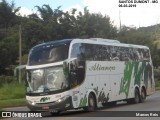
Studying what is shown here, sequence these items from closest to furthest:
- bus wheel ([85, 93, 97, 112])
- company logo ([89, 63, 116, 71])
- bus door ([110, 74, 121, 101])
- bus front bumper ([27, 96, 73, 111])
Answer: bus front bumper ([27, 96, 73, 111]) → bus wheel ([85, 93, 97, 112]) → company logo ([89, 63, 116, 71]) → bus door ([110, 74, 121, 101])

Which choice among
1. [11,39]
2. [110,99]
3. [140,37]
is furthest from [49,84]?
[140,37]

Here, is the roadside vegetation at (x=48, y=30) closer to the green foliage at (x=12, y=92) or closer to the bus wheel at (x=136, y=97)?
the green foliage at (x=12, y=92)

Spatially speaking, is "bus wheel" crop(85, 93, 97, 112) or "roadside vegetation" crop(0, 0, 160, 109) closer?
"bus wheel" crop(85, 93, 97, 112)

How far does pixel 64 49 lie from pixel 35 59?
1.64 meters

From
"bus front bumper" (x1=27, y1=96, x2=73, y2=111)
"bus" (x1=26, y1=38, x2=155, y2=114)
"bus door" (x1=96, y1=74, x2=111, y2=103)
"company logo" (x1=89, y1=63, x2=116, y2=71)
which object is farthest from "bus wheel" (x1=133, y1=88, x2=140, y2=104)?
"bus front bumper" (x1=27, y1=96, x2=73, y2=111)

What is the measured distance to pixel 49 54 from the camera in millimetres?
22625

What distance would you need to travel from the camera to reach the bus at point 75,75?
21.9 meters

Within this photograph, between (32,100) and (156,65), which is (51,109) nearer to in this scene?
(32,100)

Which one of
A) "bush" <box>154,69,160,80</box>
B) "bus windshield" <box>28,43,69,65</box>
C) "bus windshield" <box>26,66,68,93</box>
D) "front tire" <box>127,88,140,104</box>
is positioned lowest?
"bush" <box>154,69,160,80</box>

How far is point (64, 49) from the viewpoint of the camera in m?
22.5

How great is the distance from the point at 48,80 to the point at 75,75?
144cm

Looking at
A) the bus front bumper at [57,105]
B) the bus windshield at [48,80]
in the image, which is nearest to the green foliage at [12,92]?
the bus windshield at [48,80]

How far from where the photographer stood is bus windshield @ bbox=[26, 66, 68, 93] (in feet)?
71.9

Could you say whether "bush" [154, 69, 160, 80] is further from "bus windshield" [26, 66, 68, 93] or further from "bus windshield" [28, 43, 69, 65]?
"bus windshield" [26, 66, 68, 93]
